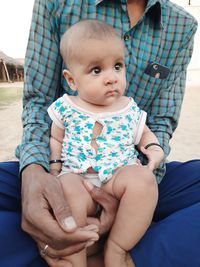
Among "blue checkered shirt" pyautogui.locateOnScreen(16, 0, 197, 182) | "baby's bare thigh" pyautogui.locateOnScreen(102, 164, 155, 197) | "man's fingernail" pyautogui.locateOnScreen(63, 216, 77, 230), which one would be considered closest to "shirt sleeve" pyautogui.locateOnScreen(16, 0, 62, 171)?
"blue checkered shirt" pyautogui.locateOnScreen(16, 0, 197, 182)

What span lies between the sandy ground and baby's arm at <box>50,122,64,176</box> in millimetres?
2210

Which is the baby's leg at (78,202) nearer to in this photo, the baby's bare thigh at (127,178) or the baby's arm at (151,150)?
the baby's bare thigh at (127,178)

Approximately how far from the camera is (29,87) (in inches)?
73.2

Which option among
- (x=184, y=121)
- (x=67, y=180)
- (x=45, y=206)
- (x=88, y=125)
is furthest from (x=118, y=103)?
(x=184, y=121)

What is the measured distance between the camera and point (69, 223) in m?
1.34

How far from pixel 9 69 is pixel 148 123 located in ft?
35.7

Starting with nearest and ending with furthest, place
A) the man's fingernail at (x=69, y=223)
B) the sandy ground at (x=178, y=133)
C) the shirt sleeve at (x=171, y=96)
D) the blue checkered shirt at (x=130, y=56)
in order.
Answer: the man's fingernail at (x=69, y=223) → the blue checkered shirt at (x=130, y=56) → the shirt sleeve at (x=171, y=96) → the sandy ground at (x=178, y=133)

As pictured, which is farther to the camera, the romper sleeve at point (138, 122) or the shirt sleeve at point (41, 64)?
the shirt sleeve at point (41, 64)

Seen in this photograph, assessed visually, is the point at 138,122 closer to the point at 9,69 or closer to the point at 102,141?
the point at 102,141

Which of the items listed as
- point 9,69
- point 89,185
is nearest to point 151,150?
point 89,185

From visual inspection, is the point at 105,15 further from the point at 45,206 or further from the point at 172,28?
the point at 45,206

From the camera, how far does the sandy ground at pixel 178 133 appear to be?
4.09 metres

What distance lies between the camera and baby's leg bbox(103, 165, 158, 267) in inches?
56.1

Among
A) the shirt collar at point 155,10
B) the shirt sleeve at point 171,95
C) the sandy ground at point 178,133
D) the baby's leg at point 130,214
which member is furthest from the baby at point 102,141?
the sandy ground at point 178,133
